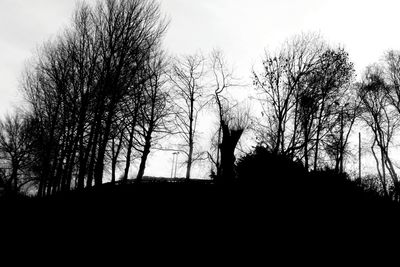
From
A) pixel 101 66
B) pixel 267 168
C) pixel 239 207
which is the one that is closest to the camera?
pixel 239 207

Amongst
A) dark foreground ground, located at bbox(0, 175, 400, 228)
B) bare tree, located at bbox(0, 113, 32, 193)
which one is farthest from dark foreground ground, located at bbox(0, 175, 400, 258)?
bare tree, located at bbox(0, 113, 32, 193)

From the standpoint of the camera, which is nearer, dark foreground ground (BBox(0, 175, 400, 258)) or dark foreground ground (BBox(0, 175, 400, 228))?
dark foreground ground (BBox(0, 175, 400, 258))

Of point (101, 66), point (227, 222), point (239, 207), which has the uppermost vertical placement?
point (101, 66)

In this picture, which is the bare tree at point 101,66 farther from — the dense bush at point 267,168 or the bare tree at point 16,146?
the bare tree at point 16,146

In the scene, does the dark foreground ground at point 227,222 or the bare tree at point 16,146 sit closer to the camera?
the dark foreground ground at point 227,222

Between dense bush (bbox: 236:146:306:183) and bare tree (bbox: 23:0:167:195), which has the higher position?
bare tree (bbox: 23:0:167:195)

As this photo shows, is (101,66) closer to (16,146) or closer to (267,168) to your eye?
(267,168)

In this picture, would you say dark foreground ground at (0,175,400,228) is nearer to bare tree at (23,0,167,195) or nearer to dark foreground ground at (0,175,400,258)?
dark foreground ground at (0,175,400,258)

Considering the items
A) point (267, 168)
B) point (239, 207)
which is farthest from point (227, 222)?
point (267, 168)

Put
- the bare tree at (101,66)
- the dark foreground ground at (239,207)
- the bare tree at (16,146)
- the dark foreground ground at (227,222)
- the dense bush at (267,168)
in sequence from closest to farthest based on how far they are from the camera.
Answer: the dark foreground ground at (227,222), the dark foreground ground at (239,207), the dense bush at (267,168), the bare tree at (101,66), the bare tree at (16,146)

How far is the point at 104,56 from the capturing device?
48.3 feet

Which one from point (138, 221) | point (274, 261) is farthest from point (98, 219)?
Result: point (274, 261)

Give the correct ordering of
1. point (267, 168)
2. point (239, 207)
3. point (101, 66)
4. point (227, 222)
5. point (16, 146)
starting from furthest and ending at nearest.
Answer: point (16, 146) → point (101, 66) → point (267, 168) → point (239, 207) → point (227, 222)

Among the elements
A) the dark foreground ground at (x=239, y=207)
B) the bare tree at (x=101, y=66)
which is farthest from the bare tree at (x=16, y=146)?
the dark foreground ground at (x=239, y=207)
